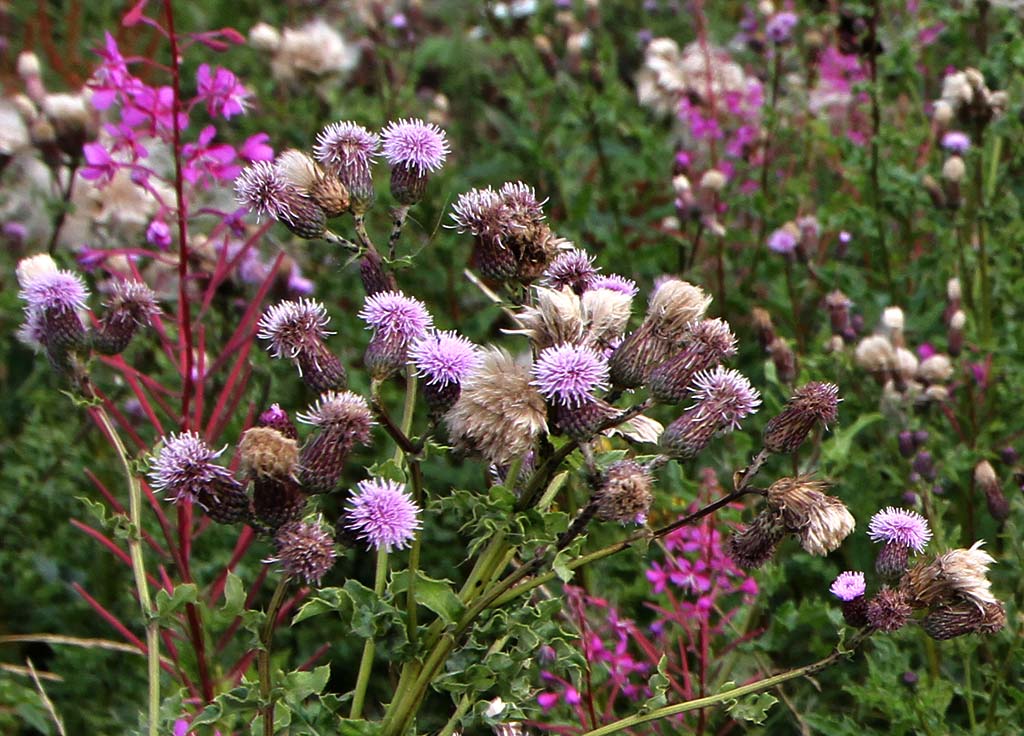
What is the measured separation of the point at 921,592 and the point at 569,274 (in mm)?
574

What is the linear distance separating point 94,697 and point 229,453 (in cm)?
58

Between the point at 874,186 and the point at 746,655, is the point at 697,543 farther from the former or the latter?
the point at 874,186

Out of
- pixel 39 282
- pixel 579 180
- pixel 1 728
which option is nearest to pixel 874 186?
pixel 579 180

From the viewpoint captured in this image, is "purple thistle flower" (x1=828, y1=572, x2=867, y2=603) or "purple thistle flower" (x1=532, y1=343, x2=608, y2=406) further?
"purple thistle flower" (x1=828, y1=572, x2=867, y2=603)

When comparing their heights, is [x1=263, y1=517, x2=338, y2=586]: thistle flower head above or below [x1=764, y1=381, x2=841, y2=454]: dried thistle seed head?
below

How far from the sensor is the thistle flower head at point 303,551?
1400 millimetres

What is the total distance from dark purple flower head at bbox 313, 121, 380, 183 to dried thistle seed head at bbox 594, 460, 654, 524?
0.51 m

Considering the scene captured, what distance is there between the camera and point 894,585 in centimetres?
169

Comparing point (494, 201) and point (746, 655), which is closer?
point (494, 201)

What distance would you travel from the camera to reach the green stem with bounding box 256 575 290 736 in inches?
57.3

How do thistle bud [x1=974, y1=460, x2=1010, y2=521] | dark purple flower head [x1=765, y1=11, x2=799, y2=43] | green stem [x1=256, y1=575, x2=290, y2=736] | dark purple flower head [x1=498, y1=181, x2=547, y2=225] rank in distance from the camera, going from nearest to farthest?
green stem [x1=256, y1=575, x2=290, y2=736]
dark purple flower head [x1=498, y1=181, x2=547, y2=225]
thistle bud [x1=974, y1=460, x2=1010, y2=521]
dark purple flower head [x1=765, y1=11, x2=799, y2=43]

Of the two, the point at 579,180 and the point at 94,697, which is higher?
the point at 579,180

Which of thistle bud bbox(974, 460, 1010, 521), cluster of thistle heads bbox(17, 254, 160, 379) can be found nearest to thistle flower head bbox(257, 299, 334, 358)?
cluster of thistle heads bbox(17, 254, 160, 379)

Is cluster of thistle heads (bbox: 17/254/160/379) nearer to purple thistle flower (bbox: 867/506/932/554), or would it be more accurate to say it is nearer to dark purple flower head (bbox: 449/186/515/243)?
dark purple flower head (bbox: 449/186/515/243)
